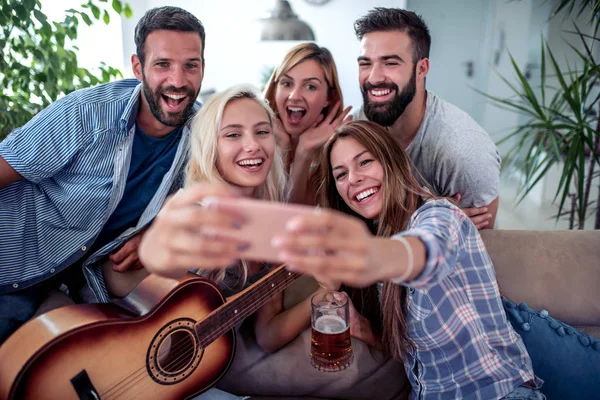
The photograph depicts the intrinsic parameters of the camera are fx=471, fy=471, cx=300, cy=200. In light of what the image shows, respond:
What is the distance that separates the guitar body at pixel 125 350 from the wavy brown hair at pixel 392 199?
1.48ft

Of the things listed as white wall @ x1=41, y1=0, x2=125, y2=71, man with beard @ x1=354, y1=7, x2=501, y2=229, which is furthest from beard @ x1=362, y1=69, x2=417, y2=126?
white wall @ x1=41, y1=0, x2=125, y2=71

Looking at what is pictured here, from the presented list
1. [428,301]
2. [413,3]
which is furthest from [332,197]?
[413,3]

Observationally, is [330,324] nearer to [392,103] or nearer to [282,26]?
[392,103]

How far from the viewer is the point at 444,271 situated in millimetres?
792

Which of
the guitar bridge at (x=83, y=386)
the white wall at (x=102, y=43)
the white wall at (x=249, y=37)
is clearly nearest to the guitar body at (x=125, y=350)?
the guitar bridge at (x=83, y=386)

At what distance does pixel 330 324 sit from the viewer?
4.32 feet

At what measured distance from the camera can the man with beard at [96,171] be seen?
154cm

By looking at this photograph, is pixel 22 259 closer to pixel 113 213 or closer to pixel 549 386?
pixel 113 213

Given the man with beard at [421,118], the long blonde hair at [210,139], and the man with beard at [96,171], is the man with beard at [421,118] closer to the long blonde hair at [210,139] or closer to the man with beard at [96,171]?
the long blonde hair at [210,139]

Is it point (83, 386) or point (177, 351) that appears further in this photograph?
point (177, 351)

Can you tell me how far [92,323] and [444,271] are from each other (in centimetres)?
79

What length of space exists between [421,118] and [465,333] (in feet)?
3.43

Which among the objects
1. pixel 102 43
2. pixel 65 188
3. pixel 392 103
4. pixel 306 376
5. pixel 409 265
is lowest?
pixel 306 376

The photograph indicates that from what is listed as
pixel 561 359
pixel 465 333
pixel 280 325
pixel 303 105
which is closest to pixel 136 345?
pixel 280 325
